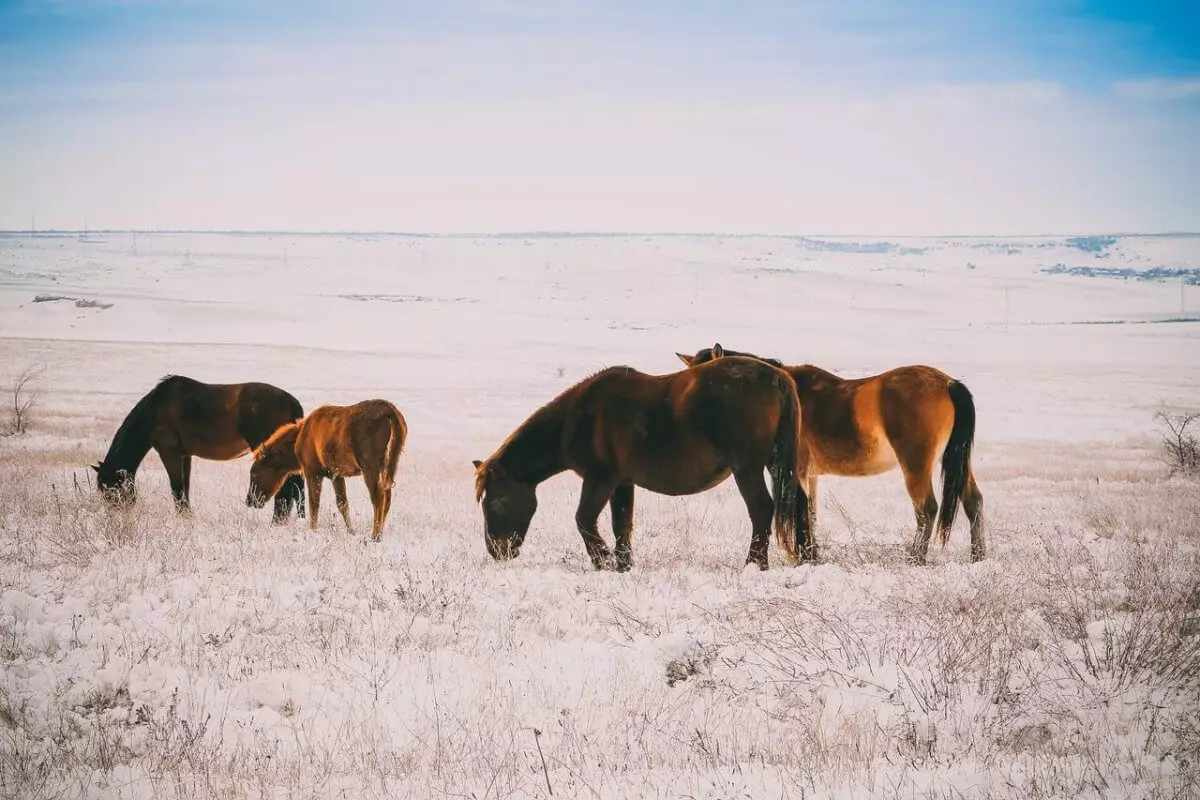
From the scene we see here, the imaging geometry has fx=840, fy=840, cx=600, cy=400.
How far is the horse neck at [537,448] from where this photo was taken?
817cm

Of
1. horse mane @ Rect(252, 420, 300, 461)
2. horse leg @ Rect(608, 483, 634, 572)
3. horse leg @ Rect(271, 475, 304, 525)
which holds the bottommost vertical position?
horse leg @ Rect(271, 475, 304, 525)

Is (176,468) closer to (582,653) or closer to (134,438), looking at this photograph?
(134,438)

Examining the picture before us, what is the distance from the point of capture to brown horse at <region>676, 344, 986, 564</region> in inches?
341

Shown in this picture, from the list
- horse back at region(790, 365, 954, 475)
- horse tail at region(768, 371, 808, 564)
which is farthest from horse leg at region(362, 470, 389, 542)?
horse back at region(790, 365, 954, 475)

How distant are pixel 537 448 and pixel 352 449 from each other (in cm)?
291

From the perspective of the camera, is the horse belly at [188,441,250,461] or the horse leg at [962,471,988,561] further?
the horse belly at [188,441,250,461]

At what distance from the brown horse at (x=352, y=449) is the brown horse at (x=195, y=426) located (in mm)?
1105

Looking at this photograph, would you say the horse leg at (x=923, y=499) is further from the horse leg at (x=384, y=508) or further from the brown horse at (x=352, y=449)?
the horse leg at (x=384, y=508)

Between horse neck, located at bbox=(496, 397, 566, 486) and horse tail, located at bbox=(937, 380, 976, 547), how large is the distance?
398 centimetres

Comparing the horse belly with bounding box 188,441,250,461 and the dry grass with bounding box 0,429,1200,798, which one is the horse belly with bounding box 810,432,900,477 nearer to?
the dry grass with bounding box 0,429,1200,798

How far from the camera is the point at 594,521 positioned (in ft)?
25.5

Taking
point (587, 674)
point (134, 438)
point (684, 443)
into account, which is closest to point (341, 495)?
point (134, 438)

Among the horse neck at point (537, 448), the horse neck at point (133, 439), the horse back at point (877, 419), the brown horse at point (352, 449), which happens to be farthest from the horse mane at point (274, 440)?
the horse back at point (877, 419)

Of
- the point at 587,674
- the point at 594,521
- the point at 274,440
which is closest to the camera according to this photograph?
the point at 587,674
